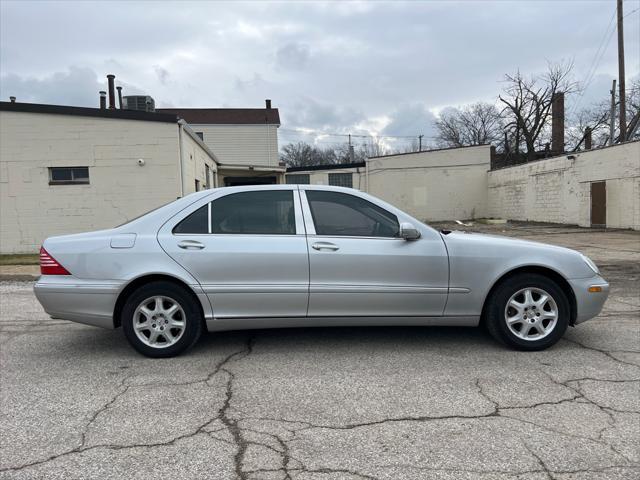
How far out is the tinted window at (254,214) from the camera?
4.45 m

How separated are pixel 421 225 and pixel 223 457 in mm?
2693

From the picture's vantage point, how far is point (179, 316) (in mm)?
4359

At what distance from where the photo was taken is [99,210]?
1422 cm

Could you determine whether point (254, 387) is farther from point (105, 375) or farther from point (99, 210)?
point (99, 210)

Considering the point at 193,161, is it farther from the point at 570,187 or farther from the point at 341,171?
the point at 570,187

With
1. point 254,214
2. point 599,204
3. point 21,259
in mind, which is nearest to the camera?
point 254,214

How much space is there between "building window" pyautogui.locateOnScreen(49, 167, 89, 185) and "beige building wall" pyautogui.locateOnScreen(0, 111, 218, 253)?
15 centimetres

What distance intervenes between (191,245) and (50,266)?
1307 mm

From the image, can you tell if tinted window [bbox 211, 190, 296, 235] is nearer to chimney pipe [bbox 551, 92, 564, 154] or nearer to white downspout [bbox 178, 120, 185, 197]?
white downspout [bbox 178, 120, 185, 197]

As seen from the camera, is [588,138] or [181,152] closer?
[181,152]

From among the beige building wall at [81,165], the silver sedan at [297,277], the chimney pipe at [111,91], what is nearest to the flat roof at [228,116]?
the chimney pipe at [111,91]

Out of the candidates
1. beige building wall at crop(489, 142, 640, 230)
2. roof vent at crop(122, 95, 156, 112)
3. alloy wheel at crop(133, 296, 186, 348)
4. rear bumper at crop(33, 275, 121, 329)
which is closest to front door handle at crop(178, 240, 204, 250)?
alloy wheel at crop(133, 296, 186, 348)

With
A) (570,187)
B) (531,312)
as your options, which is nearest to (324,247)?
(531,312)

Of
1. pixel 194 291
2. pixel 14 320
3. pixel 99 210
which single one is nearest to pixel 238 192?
pixel 194 291
